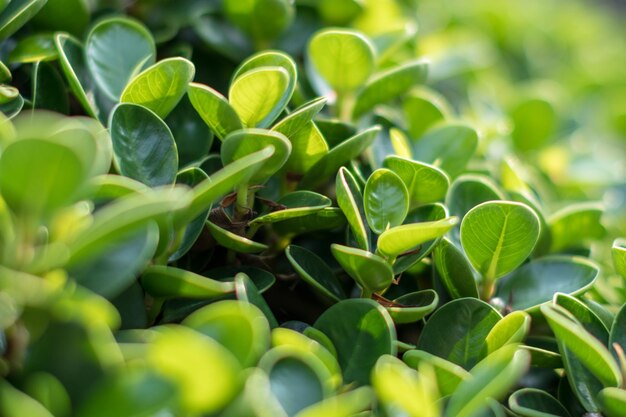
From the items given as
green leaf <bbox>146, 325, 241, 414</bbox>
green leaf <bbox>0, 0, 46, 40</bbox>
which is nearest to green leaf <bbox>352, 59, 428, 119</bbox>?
green leaf <bbox>0, 0, 46, 40</bbox>

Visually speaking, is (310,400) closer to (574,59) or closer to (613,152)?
(613,152)

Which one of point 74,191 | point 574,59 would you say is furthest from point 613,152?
point 74,191

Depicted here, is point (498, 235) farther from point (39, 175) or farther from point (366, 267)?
point (39, 175)

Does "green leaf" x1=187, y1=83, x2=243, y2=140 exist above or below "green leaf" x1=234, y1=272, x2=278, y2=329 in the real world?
above

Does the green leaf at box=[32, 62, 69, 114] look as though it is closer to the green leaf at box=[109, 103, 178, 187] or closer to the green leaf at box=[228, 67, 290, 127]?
the green leaf at box=[109, 103, 178, 187]

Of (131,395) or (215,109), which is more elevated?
(215,109)

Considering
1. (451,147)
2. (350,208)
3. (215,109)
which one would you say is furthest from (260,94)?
(451,147)
